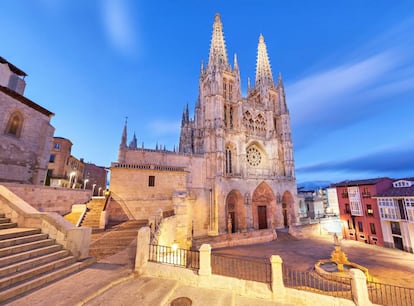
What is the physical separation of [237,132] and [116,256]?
2439 centimetres

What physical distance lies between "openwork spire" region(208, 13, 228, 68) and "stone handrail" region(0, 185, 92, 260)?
29362mm

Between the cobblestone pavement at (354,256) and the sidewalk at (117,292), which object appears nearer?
the sidewalk at (117,292)

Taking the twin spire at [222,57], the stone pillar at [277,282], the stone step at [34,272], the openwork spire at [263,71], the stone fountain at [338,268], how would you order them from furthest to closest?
1. the openwork spire at [263,71]
2. the twin spire at [222,57]
3. the stone fountain at [338,268]
4. the stone pillar at [277,282]
5. the stone step at [34,272]

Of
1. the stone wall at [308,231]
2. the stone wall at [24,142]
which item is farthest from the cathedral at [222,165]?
the stone wall at [24,142]

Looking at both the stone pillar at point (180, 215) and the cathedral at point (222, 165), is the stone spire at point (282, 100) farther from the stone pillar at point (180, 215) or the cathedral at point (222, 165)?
the stone pillar at point (180, 215)

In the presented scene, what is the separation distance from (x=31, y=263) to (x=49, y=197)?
8.40m

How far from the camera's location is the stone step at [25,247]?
548cm

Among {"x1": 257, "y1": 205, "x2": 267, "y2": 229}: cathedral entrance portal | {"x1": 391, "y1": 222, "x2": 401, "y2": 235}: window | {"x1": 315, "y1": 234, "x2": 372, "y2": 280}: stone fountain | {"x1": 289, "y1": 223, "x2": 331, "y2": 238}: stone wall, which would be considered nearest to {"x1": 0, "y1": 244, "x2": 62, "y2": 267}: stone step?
{"x1": 315, "y1": 234, "x2": 372, "y2": 280}: stone fountain

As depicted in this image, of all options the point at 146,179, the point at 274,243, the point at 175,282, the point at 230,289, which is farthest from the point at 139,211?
the point at 274,243

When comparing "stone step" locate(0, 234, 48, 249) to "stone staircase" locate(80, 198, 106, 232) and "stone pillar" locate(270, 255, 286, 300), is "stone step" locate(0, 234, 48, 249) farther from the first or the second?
"stone pillar" locate(270, 255, 286, 300)

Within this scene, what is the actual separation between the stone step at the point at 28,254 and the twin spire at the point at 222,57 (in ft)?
98.2

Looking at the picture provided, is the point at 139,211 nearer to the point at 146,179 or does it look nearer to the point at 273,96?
the point at 146,179

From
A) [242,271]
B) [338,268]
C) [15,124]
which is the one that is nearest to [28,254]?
[242,271]

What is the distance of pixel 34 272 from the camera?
17.4 feet
